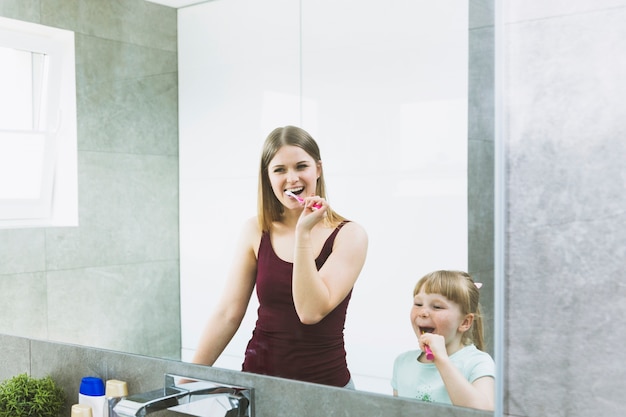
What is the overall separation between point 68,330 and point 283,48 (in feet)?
2.54

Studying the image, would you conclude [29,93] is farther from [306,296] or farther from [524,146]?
[524,146]

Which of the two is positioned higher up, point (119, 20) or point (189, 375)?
point (119, 20)

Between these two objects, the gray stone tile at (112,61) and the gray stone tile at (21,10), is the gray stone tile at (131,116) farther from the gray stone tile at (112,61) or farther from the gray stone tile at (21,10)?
the gray stone tile at (21,10)

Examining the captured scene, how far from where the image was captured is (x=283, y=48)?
1265 millimetres

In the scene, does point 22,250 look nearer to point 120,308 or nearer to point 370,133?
point 120,308

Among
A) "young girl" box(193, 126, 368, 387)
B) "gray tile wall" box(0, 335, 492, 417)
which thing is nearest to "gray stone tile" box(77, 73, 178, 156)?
"young girl" box(193, 126, 368, 387)

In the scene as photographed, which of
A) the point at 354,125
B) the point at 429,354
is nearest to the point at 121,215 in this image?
the point at 354,125

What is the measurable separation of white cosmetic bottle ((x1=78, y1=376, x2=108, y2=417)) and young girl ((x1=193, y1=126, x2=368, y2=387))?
33 centimetres

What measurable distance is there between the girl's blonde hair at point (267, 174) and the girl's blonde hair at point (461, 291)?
0.60 ft

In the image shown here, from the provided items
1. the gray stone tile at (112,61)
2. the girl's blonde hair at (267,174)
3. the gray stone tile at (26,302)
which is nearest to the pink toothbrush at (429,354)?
the girl's blonde hair at (267,174)

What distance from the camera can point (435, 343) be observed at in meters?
1.15

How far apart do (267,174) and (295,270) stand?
0.18 meters

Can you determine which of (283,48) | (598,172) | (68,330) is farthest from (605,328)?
(68,330)

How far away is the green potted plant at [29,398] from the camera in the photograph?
1506mm
